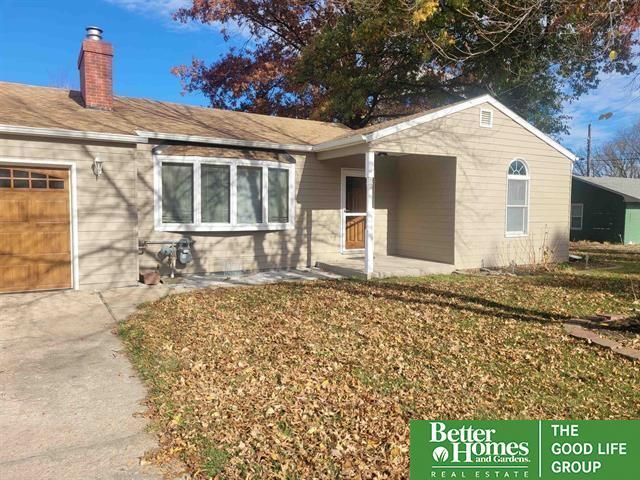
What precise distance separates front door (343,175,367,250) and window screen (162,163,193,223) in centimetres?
408

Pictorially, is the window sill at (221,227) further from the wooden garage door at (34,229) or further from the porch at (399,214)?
the wooden garage door at (34,229)

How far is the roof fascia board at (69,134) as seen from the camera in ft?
24.2

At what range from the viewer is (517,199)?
39.1 feet

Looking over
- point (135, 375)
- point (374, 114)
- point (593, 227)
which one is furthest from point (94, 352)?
point (593, 227)

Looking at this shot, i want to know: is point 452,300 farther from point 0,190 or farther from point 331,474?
point 0,190

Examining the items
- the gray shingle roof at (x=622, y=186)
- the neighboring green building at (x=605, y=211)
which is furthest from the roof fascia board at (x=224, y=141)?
the neighboring green building at (x=605, y=211)

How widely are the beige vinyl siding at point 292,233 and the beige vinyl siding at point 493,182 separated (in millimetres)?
2168

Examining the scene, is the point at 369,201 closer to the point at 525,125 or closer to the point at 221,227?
the point at 221,227

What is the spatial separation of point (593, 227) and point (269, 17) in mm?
18789

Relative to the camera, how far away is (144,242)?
9172 mm

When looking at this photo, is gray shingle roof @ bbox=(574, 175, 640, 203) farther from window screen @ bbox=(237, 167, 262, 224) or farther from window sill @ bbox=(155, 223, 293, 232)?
window screen @ bbox=(237, 167, 262, 224)

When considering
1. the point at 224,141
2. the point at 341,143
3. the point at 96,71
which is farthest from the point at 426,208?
the point at 96,71

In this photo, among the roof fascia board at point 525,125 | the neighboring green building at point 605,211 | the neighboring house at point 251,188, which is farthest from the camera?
the neighboring green building at point 605,211

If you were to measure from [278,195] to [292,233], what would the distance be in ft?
3.32
